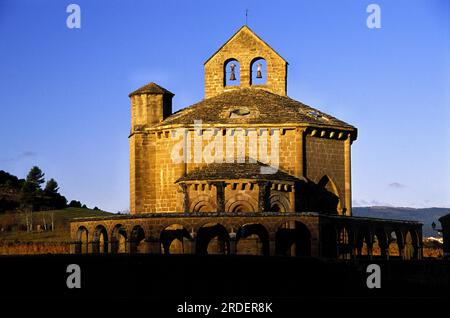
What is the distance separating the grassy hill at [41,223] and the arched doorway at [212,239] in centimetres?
3568

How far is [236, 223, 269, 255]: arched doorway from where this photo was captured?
50.4m

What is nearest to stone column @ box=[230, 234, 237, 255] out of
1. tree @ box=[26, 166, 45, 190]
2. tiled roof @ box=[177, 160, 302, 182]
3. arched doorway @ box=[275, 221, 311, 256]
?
arched doorway @ box=[275, 221, 311, 256]

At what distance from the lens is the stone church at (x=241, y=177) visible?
160ft

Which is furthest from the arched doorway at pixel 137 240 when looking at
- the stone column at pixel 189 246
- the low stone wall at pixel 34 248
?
the low stone wall at pixel 34 248

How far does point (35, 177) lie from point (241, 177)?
2638 inches

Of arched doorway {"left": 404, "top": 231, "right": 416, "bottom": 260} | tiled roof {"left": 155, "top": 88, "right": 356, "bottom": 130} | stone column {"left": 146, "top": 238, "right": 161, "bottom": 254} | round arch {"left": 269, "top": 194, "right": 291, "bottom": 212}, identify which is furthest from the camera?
arched doorway {"left": 404, "top": 231, "right": 416, "bottom": 260}

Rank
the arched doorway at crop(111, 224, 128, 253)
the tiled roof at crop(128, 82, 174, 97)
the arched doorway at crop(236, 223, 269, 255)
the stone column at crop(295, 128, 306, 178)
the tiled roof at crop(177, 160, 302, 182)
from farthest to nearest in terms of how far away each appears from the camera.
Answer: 1. the tiled roof at crop(128, 82, 174, 97)
2. the stone column at crop(295, 128, 306, 178)
3. the tiled roof at crop(177, 160, 302, 182)
4. the arched doorway at crop(236, 223, 269, 255)
5. the arched doorway at crop(111, 224, 128, 253)

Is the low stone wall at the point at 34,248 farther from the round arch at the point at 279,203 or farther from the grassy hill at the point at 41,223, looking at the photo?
the round arch at the point at 279,203

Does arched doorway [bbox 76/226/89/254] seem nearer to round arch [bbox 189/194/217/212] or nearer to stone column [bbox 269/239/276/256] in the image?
round arch [bbox 189/194/217/212]

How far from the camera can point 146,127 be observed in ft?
185

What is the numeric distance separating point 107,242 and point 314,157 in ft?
35.5

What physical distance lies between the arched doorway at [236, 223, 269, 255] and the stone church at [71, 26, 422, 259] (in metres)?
0.06

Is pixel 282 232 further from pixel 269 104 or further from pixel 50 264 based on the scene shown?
pixel 50 264
